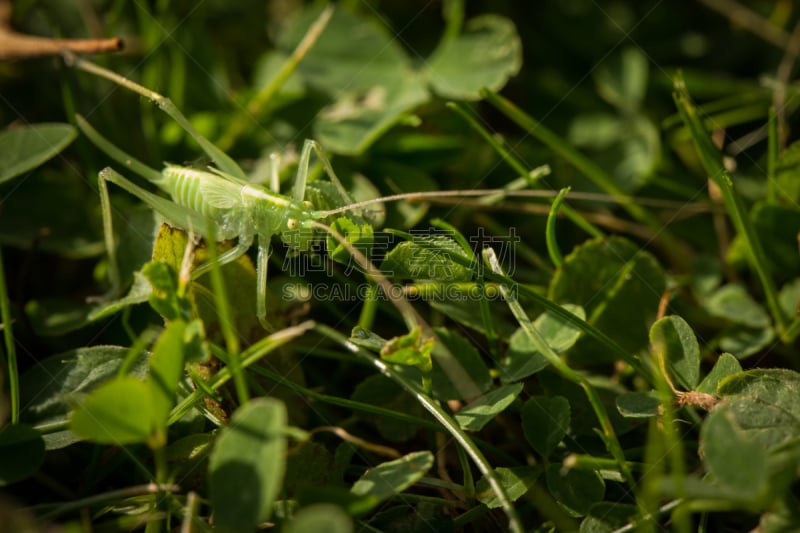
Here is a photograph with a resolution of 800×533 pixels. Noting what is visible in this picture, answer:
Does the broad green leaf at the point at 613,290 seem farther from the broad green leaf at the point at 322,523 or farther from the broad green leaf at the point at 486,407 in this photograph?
the broad green leaf at the point at 322,523

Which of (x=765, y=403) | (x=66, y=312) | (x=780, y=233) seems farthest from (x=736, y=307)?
(x=66, y=312)

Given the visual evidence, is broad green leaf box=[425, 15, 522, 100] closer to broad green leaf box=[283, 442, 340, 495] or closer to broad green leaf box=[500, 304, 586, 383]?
broad green leaf box=[500, 304, 586, 383]

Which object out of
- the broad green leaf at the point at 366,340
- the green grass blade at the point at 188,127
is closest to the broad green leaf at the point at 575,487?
the broad green leaf at the point at 366,340

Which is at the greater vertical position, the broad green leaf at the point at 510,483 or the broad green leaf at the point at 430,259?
the broad green leaf at the point at 430,259

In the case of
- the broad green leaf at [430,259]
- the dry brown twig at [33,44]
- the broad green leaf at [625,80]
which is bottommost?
the broad green leaf at [430,259]

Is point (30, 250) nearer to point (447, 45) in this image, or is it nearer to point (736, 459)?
point (447, 45)

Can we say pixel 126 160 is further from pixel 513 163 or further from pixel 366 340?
pixel 513 163
